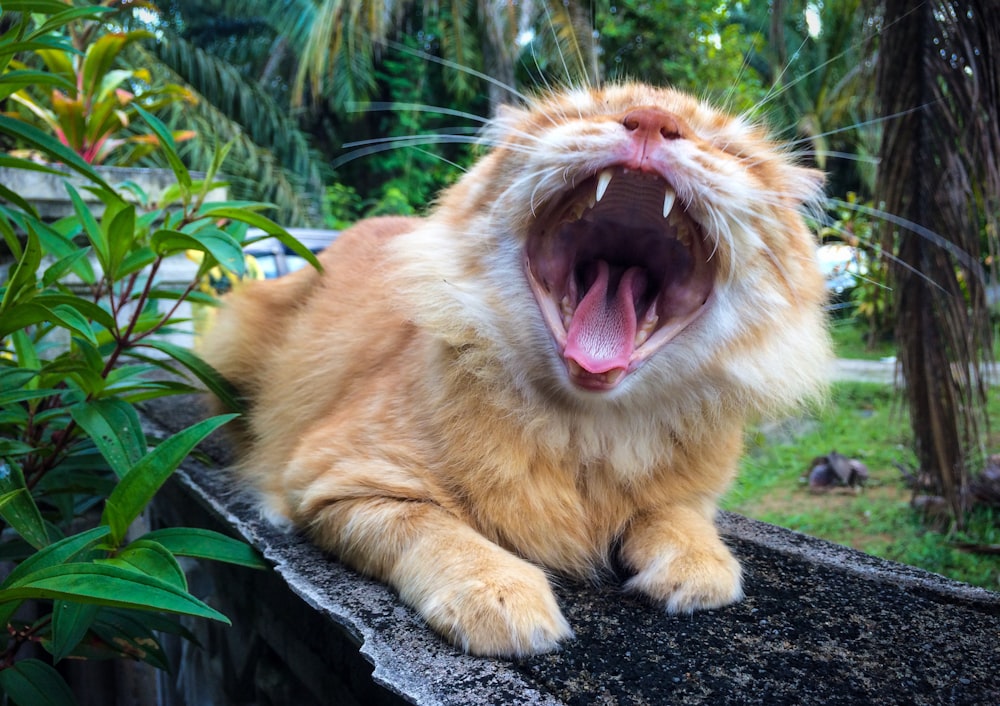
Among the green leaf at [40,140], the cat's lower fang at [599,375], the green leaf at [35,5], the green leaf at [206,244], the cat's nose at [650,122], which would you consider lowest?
the cat's lower fang at [599,375]

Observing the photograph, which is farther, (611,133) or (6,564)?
(6,564)

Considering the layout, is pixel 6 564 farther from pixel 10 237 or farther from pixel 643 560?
pixel 643 560

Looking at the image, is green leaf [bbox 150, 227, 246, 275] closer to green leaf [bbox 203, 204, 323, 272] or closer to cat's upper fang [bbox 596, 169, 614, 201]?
green leaf [bbox 203, 204, 323, 272]

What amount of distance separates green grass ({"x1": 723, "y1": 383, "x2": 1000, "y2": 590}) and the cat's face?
53 cm

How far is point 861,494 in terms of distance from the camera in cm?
421

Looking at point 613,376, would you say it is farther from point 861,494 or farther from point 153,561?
point 861,494

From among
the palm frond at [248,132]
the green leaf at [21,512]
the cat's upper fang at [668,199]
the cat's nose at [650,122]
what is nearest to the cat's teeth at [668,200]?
the cat's upper fang at [668,199]

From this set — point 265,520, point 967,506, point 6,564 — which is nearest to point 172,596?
point 265,520

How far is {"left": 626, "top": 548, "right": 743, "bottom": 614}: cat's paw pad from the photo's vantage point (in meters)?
1.59

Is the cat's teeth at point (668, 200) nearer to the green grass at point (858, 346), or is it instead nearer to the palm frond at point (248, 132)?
the green grass at point (858, 346)

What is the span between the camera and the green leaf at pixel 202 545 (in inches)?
61.6

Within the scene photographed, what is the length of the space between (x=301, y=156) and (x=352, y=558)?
1317 centimetres

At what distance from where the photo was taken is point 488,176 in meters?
1.87

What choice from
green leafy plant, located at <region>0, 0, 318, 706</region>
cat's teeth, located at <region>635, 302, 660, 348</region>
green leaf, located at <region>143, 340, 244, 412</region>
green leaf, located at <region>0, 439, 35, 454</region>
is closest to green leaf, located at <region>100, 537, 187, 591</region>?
green leafy plant, located at <region>0, 0, 318, 706</region>
